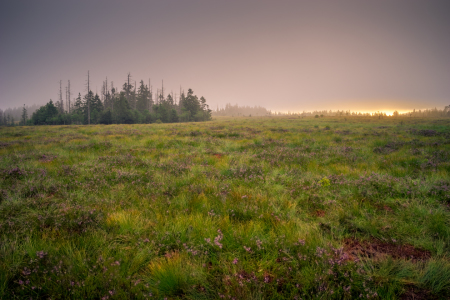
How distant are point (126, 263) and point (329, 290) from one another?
2446 mm

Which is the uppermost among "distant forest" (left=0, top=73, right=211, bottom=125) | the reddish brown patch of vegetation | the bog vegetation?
"distant forest" (left=0, top=73, right=211, bottom=125)

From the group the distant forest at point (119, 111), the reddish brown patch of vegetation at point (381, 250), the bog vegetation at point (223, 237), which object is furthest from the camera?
the distant forest at point (119, 111)

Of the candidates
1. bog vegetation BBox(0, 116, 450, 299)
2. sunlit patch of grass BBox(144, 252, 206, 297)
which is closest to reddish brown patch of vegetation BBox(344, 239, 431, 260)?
bog vegetation BBox(0, 116, 450, 299)

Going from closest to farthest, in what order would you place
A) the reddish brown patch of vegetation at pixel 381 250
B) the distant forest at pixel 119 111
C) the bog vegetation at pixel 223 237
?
the bog vegetation at pixel 223 237 → the reddish brown patch of vegetation at pixel 381 250 → the distant forest at pixel 119 111

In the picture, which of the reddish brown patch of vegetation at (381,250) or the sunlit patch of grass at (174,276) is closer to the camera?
Answer: the sunlit patch of grass at (174,276)

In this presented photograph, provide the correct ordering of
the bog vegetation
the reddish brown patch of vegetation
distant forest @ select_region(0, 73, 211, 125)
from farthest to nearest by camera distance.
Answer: distant forest @ select_region(0, 73, 211, 125), the reddish brown patch of vegetation, the bog vegetation

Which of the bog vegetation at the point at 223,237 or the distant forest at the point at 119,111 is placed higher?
the distant forest at the point at 119,111

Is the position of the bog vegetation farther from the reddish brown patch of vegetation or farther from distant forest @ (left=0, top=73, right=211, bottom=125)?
distant forest @ (left=0, top=73, right=211, bottom=125)

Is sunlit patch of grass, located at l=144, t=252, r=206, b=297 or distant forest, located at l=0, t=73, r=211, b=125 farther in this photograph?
distant forest, located at l=0, t=73, r=211, b=125

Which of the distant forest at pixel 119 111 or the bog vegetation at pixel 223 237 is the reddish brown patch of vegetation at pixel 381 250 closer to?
the bog vegetation at pixel 223 237

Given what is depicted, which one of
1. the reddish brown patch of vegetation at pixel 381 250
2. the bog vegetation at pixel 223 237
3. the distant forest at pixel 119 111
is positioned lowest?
the reddish brown patch of vegetation at pixel 381 250

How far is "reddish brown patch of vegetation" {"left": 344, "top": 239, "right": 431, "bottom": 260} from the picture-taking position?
8.42 feet

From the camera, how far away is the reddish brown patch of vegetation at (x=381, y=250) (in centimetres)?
257

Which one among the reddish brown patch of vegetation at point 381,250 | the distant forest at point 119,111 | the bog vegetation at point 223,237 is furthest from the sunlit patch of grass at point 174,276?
the distant forest at point 119,111
